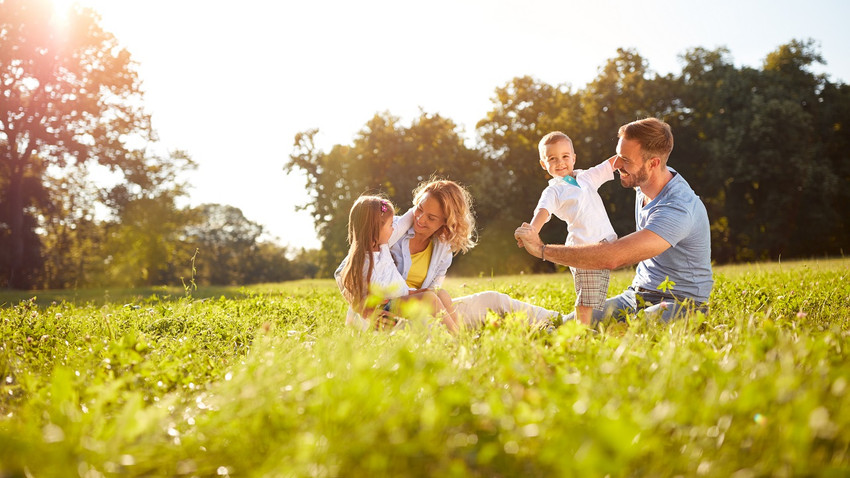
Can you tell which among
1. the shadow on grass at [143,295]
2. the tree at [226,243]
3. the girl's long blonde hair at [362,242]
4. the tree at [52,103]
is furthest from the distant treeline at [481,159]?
the girl's long blonde hair at [362,242]

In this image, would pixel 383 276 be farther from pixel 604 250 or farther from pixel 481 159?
pixel 481 159

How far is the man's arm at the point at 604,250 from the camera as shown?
4898 mm

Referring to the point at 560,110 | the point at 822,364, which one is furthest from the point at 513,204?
the point at 822,364

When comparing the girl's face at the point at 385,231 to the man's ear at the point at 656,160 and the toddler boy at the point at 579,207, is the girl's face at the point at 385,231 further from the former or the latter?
the man's ear at the point at 656,160

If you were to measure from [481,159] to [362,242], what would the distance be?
3051 cm

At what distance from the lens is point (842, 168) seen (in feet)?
108

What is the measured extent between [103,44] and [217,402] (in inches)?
1209

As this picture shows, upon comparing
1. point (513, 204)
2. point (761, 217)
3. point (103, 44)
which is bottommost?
point (761, 217)

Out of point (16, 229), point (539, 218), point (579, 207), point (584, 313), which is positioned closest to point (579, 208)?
point (579, 207)

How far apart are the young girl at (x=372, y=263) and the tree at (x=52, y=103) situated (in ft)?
81.5

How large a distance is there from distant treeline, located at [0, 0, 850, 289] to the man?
25.1 m

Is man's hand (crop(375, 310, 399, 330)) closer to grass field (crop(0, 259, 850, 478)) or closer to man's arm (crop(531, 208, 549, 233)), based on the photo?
grass field (crop(0, 259, 850, 478))

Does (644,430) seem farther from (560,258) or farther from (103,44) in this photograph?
(103,44)

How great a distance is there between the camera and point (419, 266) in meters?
6.36
